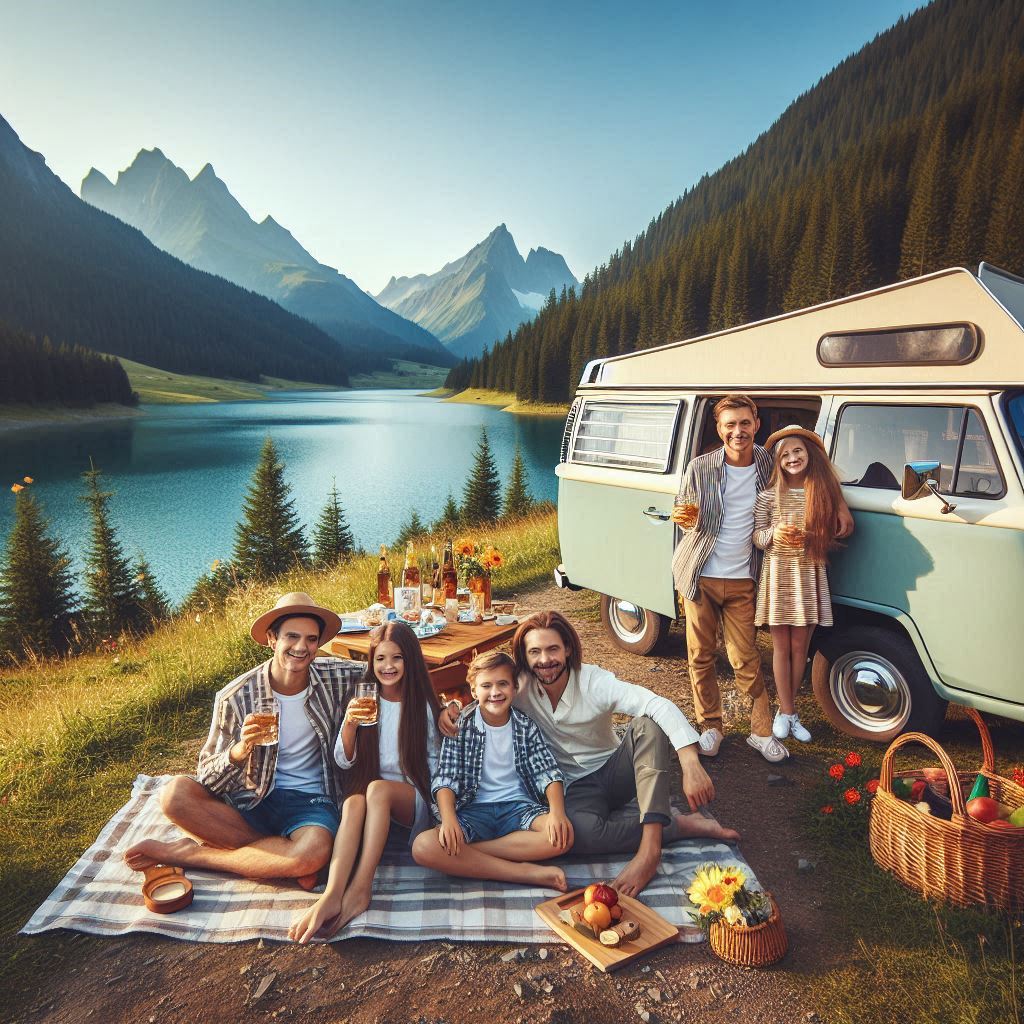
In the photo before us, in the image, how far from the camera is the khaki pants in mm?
5184

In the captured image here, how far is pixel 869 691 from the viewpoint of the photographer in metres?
5.21

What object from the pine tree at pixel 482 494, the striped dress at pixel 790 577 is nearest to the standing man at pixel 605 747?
the striped dress at pixel 790 577

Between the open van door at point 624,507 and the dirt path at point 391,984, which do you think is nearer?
the dirt path at point 391,984

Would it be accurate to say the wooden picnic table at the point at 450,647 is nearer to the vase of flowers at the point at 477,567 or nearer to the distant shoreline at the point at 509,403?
the vase of flowers at the point at 477,567

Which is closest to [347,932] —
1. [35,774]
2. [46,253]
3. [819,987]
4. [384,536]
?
[819,987]

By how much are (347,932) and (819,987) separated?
213cm

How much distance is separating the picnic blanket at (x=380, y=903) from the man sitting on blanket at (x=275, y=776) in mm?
154

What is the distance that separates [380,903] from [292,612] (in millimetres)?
1562

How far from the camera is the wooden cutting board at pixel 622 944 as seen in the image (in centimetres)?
313

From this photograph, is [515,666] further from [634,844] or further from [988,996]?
[988,996]

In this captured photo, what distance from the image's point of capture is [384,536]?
1069 inches

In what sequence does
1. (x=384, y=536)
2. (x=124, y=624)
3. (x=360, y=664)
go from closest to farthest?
(x=360, y=664)
(x=124, y=624)
(x=384, y=536)

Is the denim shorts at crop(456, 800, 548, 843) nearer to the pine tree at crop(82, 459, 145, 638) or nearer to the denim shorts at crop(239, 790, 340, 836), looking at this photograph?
the denim shorts at crop(239, 790, 340, 836)

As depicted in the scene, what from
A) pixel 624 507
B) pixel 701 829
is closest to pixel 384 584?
pixel 624 507
